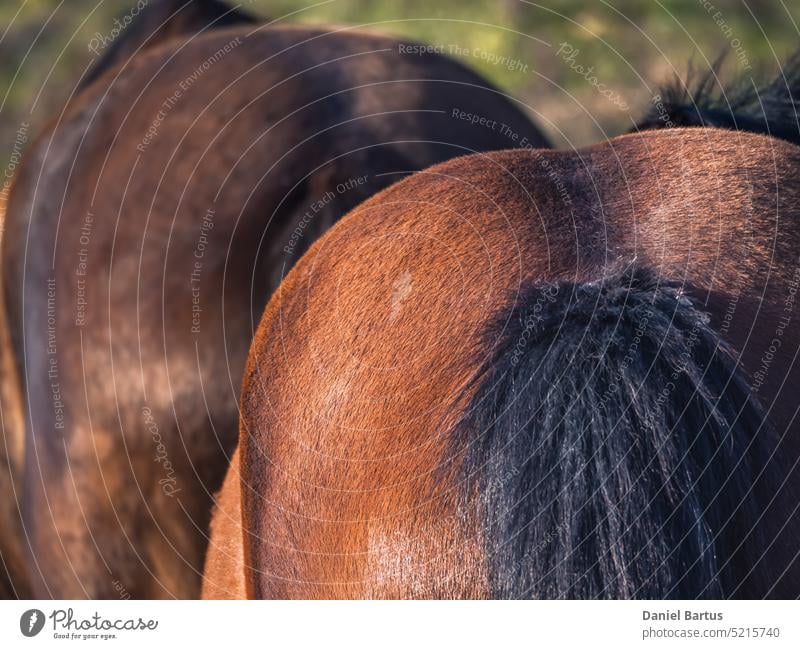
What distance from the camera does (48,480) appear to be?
153 centimetres

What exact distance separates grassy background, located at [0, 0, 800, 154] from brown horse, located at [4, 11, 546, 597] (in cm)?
85

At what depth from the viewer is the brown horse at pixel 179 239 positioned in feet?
4.48

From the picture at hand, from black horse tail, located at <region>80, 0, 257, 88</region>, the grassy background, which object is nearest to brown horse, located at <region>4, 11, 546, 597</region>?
black horse tail, located at <region>80, 0, 257, 88</region>

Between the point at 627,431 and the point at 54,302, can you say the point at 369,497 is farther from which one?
the point at 54,302

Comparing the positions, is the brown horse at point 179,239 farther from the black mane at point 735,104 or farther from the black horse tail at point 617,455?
the black horse tail at point 617,455

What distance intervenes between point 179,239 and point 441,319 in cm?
76

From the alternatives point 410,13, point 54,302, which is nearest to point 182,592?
point 54,302

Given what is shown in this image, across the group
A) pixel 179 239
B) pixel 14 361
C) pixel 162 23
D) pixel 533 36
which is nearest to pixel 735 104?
pixel 179 239

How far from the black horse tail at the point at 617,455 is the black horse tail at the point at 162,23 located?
1.38 meters

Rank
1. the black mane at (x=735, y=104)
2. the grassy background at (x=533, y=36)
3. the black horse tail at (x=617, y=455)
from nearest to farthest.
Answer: the black horse tail at (x=617, y=455), the black mane at (x=735, y=104), the grassy background at (x=533, y=36)

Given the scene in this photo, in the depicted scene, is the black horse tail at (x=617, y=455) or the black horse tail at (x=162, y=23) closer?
the black horse tail at (x=617, y=455)

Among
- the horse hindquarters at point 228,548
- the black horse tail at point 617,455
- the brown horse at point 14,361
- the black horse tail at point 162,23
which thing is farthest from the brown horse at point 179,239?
the black horse tail at point 617,455

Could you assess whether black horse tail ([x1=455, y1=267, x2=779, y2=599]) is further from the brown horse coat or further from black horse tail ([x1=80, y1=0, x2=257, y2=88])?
black horse tail ([x1=80, y1=0, x2=257, y2=88])

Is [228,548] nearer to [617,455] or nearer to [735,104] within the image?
[617,455]
